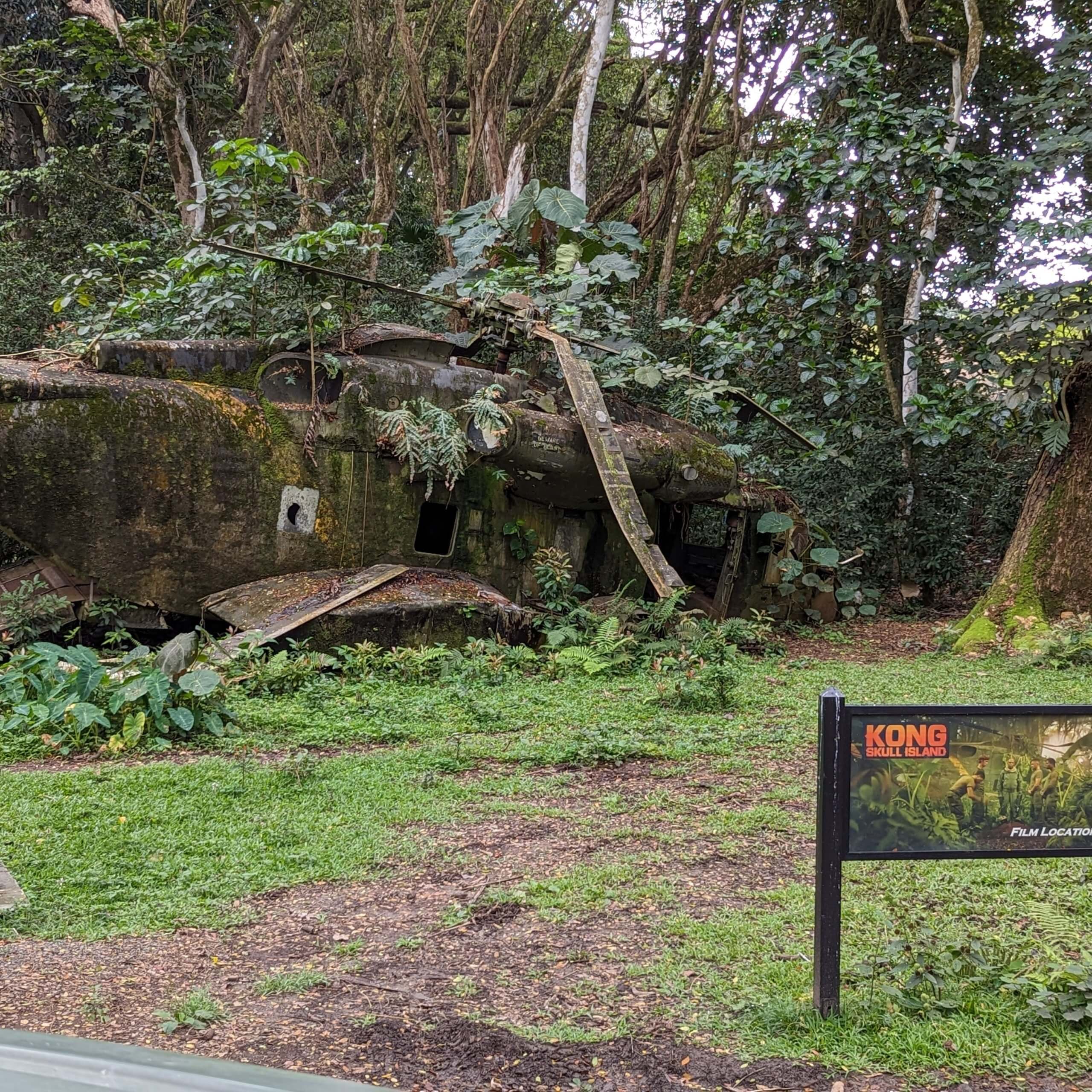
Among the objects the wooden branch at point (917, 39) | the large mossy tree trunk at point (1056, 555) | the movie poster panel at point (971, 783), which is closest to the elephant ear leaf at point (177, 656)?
the movie poster panel at point (971, 783)

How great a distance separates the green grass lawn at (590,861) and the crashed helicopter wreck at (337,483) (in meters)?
1.96

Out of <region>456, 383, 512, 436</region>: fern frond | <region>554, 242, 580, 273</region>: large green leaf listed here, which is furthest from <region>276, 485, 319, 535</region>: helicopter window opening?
<region>554, 242, 580, 273</region>: large green leaf

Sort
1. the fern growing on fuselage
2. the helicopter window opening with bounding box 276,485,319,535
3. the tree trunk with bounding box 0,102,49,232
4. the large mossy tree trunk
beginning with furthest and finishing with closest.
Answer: the tree trunk with bounding box 0,102,49,232 < the large mossy tree trunk < the fern growing on fuselage < the helicopter window opening with bounding box 276,485,319,535

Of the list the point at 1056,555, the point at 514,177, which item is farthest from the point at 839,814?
the point at 514,177

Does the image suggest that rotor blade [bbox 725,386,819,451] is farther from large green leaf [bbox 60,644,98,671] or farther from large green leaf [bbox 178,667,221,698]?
large green leaf [bbox 60,644,98,671]

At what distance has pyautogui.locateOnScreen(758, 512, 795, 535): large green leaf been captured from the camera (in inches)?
515

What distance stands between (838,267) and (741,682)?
17.7ft

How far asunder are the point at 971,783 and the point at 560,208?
10979mm

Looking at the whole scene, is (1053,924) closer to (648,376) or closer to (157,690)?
(157,690)

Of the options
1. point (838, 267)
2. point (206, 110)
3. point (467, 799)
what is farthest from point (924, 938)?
point (206, 110)

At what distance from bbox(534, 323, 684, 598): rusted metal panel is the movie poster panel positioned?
7.31 metres

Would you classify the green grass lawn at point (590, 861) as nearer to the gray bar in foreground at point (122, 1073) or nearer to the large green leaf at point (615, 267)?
the gray bar in foreground at point (122, 1073)

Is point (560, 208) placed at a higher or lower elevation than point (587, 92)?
lower

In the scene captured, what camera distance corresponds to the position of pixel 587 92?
13.7 m
